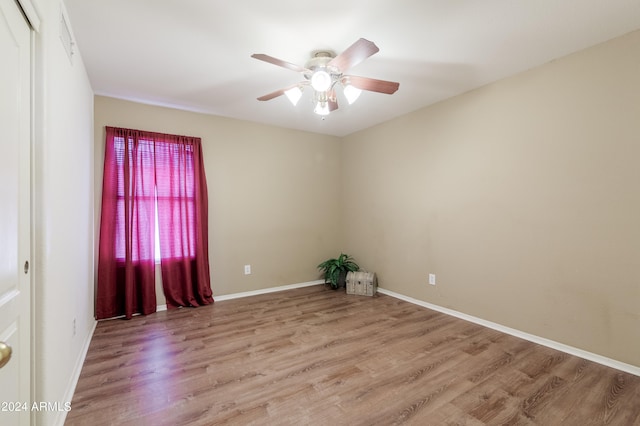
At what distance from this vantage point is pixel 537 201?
252cm

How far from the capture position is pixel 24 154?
1.19 m

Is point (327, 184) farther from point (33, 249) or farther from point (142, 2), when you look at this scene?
point (33, 249)

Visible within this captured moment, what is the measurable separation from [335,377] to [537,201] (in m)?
2.32

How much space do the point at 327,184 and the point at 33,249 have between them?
3.79 m

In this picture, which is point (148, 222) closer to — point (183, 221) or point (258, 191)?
point (183, 221)

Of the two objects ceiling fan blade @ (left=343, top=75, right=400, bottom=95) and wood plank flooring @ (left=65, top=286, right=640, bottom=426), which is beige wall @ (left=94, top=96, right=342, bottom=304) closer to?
wood plank flooring @ (left=65, top=286, right=640, bottom=426)

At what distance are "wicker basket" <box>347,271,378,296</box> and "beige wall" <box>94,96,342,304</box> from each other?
28.4 inches

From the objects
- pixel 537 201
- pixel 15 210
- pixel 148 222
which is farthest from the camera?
pixel 148 222

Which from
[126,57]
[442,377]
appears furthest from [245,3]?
[442,377]

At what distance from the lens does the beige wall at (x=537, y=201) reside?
82.2 inches

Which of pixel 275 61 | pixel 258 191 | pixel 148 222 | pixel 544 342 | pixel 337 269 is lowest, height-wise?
pixel 544 342

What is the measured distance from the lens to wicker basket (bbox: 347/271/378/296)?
12.9 ft

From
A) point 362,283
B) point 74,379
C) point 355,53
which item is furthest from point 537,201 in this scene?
point 74,379

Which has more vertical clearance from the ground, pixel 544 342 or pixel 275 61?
pixel 275 61
